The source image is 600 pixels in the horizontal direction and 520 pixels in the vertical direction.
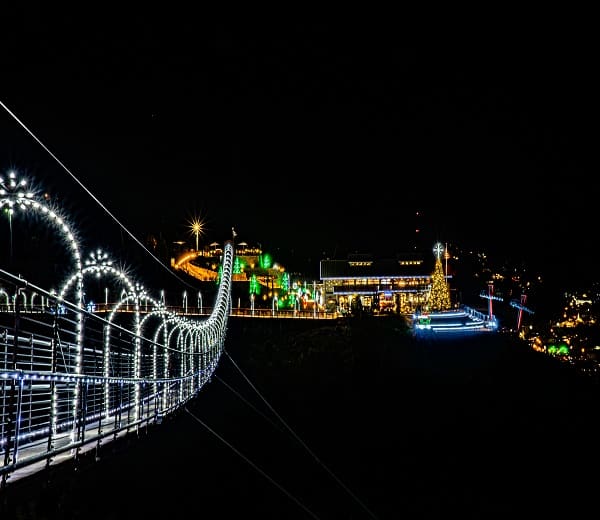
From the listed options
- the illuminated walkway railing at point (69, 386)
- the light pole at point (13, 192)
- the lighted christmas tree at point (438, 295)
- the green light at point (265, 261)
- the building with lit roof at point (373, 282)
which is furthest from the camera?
the green light at point (265, 261)

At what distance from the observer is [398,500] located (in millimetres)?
12406

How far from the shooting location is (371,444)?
600 inches

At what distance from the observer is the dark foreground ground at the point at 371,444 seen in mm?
11172

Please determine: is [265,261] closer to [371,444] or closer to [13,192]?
[371,444]

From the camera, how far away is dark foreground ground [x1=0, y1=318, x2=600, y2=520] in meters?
11.2

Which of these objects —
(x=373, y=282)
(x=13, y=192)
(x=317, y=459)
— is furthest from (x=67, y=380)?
(x=373, y=282)

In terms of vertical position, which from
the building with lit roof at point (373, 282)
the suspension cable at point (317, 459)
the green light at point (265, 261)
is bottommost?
the suspension cable at point (317, 459)

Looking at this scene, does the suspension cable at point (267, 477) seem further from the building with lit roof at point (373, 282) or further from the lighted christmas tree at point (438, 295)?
the building with lit roof at point (373, 282)

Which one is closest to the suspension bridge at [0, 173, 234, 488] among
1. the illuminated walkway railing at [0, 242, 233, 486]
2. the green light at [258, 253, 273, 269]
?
the illuminated walkway railing at [0, 242, 233, 486]

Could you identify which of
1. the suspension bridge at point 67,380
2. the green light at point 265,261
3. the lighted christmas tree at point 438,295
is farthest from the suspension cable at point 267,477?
the green light at point 265,261

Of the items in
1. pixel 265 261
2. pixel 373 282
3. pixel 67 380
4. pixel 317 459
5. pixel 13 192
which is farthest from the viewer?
pixel 265 261

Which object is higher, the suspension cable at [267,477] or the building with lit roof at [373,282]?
the building with lit roof at [373,282]

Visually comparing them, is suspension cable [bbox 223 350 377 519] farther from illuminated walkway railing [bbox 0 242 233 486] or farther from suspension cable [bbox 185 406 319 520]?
illuminated walkway railing [bbox 0 242 233 486]

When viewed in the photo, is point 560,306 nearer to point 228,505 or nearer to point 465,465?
point 465,465
